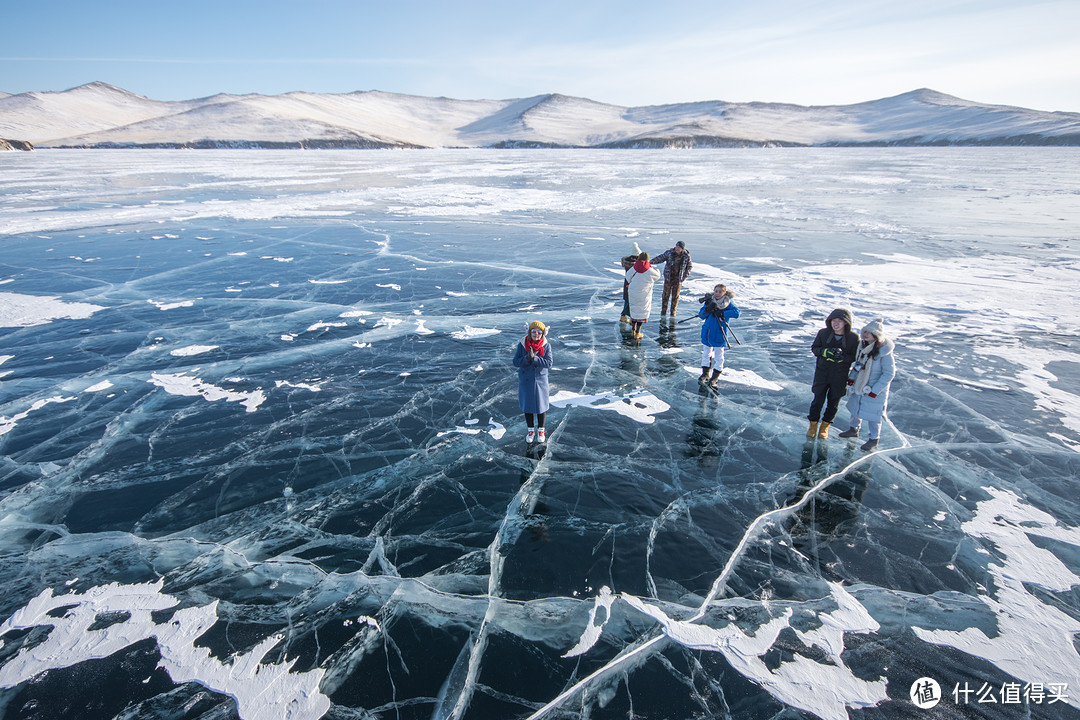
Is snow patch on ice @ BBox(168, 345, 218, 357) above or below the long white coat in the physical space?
below

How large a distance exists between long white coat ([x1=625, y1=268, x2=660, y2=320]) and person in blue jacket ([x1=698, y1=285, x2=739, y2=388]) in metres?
1.48

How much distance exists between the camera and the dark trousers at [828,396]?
549 centimetres

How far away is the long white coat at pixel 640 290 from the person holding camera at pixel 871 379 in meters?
3.30

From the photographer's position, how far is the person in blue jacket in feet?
21.2

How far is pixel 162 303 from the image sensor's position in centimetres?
1067

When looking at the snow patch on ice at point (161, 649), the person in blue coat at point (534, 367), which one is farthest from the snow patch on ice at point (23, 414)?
the person in blue coat at point (534, 367)

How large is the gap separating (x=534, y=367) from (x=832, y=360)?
10.6 ft

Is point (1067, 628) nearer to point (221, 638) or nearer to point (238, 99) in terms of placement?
point (221, 638)

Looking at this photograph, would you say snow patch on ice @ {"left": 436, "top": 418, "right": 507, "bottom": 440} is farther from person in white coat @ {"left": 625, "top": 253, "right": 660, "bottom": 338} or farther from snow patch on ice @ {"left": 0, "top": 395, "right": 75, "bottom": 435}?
snow patch on ice @ {"left": 0, "top": 395, "right": 75, "bottom": 435}

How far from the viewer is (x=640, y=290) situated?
8180 mm

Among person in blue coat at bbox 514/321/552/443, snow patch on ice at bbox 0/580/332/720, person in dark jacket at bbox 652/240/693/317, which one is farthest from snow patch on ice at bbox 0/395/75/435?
person in dark jacket at bbox 652/240/693/317

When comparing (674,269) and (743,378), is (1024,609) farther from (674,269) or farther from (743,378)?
(674,269)

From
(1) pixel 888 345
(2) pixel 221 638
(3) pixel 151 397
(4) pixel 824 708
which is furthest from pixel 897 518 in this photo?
(3) pixel 151 397

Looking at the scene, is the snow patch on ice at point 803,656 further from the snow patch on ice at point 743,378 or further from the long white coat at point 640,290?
the long white coat at point 640,290
